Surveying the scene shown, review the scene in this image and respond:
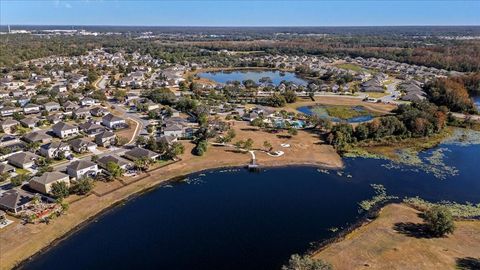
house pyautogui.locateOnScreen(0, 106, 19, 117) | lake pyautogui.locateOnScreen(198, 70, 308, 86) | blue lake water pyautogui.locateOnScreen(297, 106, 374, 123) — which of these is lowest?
blue lake water pyautogui.locateOnScreen(297, 106, 374, 123)

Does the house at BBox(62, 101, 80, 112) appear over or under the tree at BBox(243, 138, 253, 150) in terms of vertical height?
over

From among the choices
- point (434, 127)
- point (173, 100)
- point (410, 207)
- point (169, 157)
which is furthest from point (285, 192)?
point (173, 100)

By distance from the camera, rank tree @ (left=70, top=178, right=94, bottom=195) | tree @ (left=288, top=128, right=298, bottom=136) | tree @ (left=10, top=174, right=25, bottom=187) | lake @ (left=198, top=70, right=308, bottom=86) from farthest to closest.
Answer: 1. lake @ (left=198, top=70, right=308, bottom=86)
2. tree @ (left=288, top=128, right=298, bottom=136)
3. tree @ (left=10, top=174, right=25, bottom=187)
4. tree @ (left=70, top=178, right=94, bottom=195)

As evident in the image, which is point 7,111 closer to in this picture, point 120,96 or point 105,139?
point 120,96

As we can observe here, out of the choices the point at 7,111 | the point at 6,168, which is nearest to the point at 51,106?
the point at 7,111

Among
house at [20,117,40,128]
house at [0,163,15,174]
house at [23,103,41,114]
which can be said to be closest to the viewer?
house at [0,163,15,174]

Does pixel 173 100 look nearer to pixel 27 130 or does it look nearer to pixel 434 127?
pixel 27 130

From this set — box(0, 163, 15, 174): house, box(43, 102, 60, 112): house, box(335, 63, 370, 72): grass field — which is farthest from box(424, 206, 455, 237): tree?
box(335, 63, 370, 72): grass field

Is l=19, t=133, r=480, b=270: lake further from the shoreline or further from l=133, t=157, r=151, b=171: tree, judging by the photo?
l=133, t=157, r=151, b=171: tree
